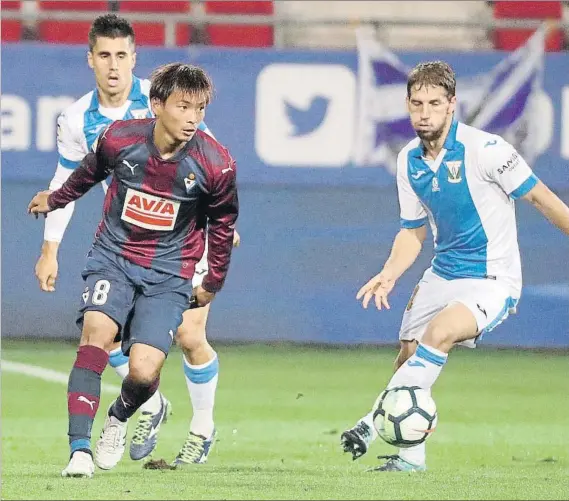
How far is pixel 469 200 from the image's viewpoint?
6.82m

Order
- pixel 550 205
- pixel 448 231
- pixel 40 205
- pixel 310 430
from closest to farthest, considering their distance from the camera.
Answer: pixel 40 205, pixel 550 205, pixel 448 231, pixel 310 430

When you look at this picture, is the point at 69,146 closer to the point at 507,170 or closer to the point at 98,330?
the point at 98,330

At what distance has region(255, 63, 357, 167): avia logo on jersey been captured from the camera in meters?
11.7

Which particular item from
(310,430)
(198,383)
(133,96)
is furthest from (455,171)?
(310,430)

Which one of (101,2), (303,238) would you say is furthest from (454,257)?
(101,2)

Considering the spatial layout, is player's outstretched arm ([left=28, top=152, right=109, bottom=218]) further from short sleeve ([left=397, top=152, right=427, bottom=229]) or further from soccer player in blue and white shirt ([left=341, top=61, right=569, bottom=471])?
short sleeve ([left=397, top=152, right=427, bottom=229])

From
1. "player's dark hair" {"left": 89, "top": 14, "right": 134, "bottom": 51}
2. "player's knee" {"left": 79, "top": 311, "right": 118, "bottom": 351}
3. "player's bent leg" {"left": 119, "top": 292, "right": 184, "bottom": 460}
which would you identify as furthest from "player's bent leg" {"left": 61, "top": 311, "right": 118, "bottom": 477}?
"player's dark hair" {"left": 89, "top": 14, "right": 134, "bottom": 51}

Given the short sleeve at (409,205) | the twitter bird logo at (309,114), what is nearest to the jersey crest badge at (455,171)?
the short sleeve at (409,205)

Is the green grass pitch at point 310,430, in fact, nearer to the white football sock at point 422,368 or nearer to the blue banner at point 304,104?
the white football sock at point 422,368

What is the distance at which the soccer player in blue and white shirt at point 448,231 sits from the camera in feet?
21.5

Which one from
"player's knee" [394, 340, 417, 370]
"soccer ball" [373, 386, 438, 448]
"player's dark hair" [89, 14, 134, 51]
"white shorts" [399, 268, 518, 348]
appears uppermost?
"player's dark hair" [89, 14, 134, 51]

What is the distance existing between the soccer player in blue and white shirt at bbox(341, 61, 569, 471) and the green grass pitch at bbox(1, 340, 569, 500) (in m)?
0.54

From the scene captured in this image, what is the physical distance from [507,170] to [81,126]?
2331mm

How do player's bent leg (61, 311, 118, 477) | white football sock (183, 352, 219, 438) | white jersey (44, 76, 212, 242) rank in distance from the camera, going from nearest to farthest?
player's bent leg (61, 311, 118, 477)
white football sock (183, 352, 219, 438)
white jersey (44, 76, 212, 242)
